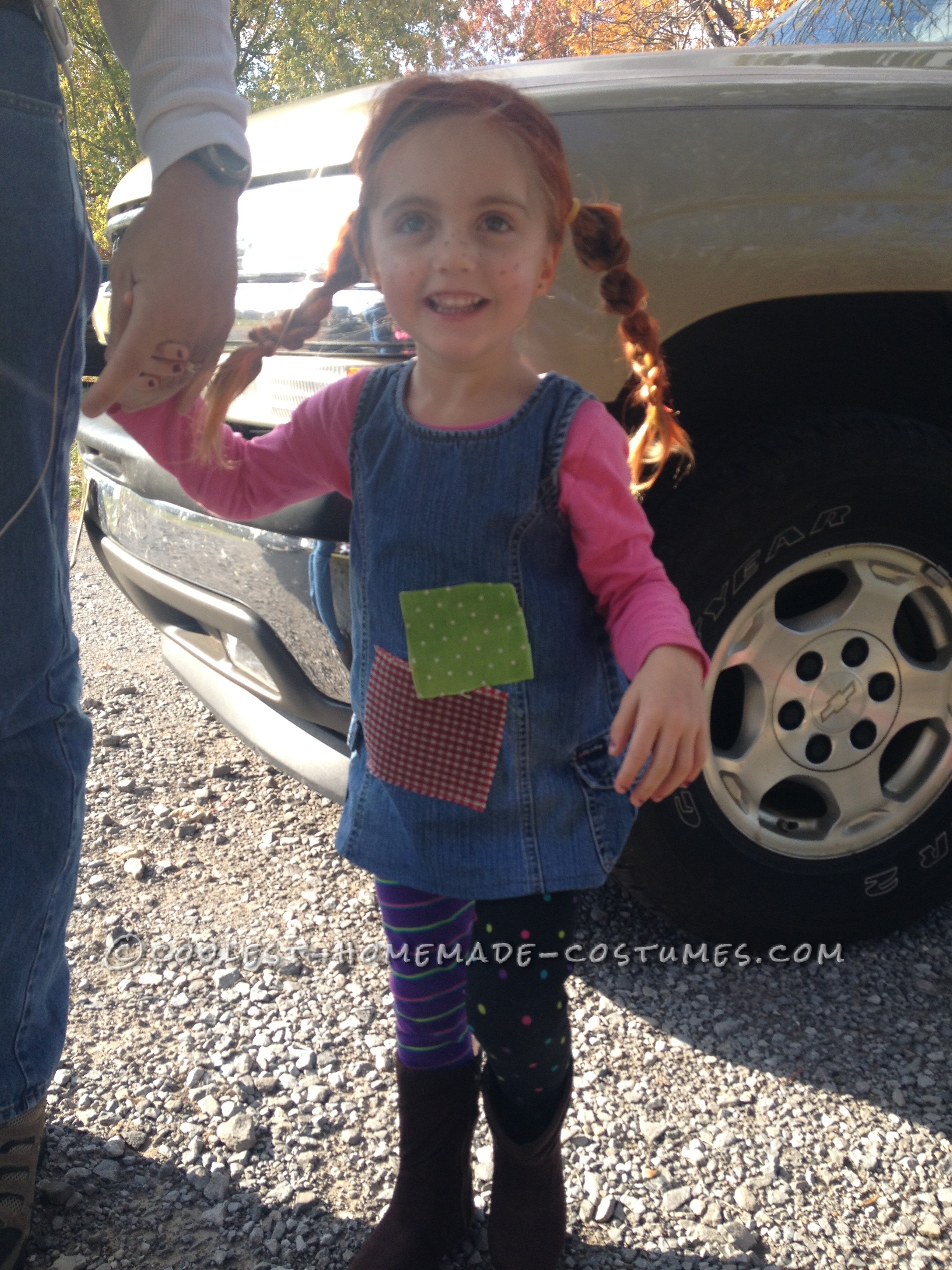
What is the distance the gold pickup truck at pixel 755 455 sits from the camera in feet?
5.44

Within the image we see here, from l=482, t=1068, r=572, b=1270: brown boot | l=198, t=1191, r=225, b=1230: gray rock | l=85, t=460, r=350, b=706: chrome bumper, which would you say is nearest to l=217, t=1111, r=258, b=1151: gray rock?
l=198, t=1191, r=225, b=1230: gray rock

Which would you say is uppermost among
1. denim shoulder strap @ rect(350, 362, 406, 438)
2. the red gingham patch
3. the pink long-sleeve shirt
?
denim shoulder strap @ rect(350, 362, 406, 438)

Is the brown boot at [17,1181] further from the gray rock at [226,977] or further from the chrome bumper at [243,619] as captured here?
the chrome bumper at [243,619]

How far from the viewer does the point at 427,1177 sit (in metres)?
1.49

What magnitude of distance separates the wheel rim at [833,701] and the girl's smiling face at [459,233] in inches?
32.8

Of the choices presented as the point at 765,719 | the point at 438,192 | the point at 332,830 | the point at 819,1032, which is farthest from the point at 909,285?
the point at 332,830

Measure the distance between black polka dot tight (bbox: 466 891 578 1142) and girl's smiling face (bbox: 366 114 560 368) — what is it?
70 centimetres

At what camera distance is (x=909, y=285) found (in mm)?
1771

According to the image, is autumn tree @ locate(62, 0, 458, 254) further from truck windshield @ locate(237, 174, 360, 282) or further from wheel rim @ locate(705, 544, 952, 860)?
wheel rim @ locate(705, 544, 952, 860)

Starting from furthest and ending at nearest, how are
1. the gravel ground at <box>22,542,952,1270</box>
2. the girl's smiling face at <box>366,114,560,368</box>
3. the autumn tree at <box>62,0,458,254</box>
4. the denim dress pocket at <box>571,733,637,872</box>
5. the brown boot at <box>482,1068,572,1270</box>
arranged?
the autumn tree at <box>62,0,458,254</box> → the gravel ground at <box>22,542,952,1270</box> → the brown boot at <box>482,1068,572,1270</box> → the denim dress pocket at <box>571,733,637,872</box> → the girl's smiling face at <box>366,114,560,368</box>

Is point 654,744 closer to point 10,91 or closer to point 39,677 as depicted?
point 39,677

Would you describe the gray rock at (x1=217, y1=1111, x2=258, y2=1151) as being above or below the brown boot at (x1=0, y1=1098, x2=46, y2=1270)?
below

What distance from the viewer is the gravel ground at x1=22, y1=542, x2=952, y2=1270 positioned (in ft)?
5.09

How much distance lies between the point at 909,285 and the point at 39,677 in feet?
4.86
